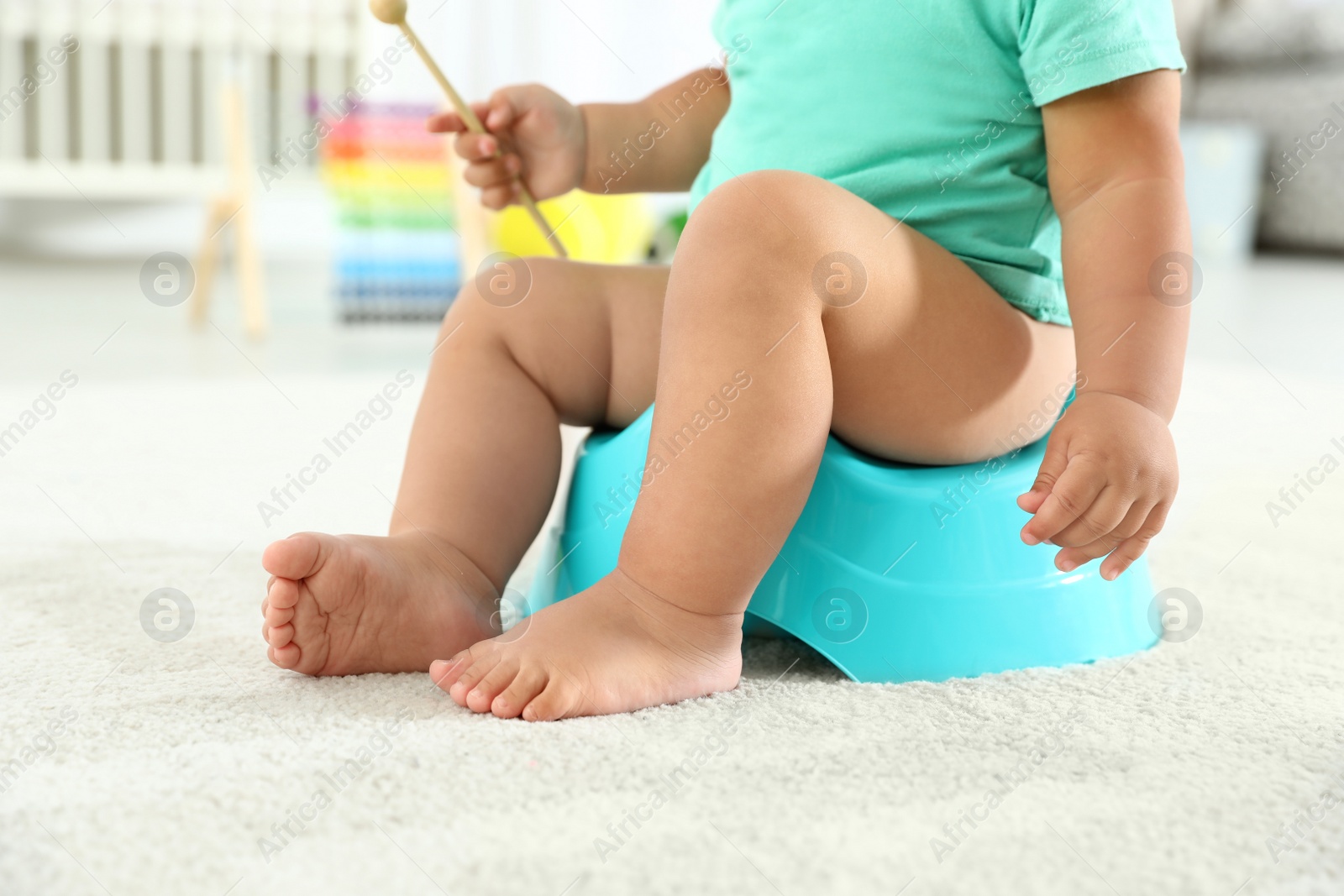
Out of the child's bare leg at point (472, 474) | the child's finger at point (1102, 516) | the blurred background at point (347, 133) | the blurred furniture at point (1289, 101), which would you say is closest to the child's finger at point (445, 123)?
the child's bare leg at point (472, 474)

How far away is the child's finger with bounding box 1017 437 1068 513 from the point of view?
50 cm

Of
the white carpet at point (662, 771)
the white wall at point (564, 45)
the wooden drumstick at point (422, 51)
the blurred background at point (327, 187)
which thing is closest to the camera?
the white carpet at point (662, 771)

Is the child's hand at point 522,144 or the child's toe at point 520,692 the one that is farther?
the child's hand at point 522,144

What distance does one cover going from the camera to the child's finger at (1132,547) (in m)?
0.52

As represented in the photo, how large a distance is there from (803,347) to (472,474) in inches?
7.9

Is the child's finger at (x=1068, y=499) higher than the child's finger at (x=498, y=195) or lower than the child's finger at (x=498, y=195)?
lower

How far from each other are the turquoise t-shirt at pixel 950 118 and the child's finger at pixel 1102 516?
0.19 m

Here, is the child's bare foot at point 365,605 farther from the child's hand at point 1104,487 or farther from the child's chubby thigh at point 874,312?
the child's hand at point 1104,487

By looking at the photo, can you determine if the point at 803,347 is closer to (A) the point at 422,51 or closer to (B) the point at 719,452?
(B) the point at 719,452

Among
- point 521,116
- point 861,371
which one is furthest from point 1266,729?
point 521,116

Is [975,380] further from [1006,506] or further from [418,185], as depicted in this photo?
[418,185]

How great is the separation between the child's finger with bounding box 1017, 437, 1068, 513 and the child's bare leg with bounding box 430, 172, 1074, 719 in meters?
0.10

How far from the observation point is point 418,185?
1994mm

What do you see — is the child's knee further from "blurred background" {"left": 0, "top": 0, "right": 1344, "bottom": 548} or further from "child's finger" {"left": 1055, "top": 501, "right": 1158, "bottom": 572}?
"blurred background" {"left": 0, "top": 0, "right": 1344, "bottom": 548}
